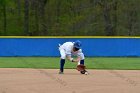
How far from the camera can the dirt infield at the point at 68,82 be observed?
13141mm

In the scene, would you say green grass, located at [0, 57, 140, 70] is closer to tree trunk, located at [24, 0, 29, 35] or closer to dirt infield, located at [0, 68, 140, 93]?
dirt infield, located at [0, 68, 140, 93]

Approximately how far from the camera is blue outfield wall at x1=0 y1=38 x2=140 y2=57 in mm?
27797

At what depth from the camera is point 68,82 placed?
14.9m

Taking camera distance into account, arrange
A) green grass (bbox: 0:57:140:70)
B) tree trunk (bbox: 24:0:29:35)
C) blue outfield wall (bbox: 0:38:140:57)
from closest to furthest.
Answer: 1. green grass (bbox: 0:57:140:70)
2. blue outfield wall (bbox: 0:38:140:57)
3. tree trunk (bbox: 24:0:29:35)

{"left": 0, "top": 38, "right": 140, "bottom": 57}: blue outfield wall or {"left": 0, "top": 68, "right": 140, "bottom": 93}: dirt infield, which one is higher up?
{"left": 0, "top": 68, "right": 140, "bottom": 93}: dirt infield

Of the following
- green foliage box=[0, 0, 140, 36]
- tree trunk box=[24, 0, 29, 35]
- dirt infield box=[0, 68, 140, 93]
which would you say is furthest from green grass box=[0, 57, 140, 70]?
tree trunk box=[24, 0, 29, 35]

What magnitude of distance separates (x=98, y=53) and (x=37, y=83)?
13.6 meters

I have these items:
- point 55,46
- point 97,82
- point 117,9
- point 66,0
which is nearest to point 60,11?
point 66,0

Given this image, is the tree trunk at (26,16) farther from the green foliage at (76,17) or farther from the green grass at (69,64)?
the green grass at (69,64)

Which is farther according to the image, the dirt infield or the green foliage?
→ the green foliage

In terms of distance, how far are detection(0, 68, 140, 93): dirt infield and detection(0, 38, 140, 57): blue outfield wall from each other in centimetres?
903

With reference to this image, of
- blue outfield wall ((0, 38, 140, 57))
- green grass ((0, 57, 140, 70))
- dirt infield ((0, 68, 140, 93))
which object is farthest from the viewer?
blue outfield wall ((0, 38, 140, 57))

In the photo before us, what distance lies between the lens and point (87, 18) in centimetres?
4269

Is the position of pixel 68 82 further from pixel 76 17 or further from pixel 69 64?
pixel 76 17
